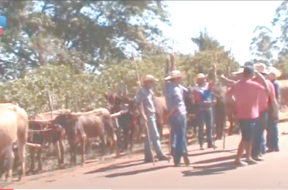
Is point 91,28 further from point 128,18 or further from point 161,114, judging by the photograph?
point 161,114

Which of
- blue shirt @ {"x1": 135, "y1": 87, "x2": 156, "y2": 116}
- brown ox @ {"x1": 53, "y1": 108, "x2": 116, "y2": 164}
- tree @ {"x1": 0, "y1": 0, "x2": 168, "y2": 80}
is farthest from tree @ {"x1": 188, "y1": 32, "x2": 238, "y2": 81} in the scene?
blue shirt @ {"x1": 135, "y1": 87, "x2": 156, "y2": 116}

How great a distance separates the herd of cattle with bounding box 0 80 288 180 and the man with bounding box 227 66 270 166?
5200 mm

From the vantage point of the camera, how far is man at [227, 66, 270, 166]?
11656mm

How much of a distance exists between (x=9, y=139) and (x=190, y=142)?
6619 millimetres

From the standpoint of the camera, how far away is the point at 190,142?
1816cm

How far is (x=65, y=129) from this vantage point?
15.6m

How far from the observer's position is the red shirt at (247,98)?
11672 millimetres

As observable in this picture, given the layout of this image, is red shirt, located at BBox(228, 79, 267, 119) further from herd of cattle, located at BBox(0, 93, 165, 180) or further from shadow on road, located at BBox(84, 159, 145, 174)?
herd of cattle, located at BBox(0, 93, 165, 180)

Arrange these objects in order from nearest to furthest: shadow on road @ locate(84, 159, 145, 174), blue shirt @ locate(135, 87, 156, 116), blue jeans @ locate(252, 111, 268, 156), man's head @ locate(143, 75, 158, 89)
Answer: blue jeans @ locate(252, 111, 268, 156), man's head @ locate(143, 75, 158, 89), blue shirt @ locate(135, 87, 156, 116), shadow on road @ locate(84, 159, 145, 174)

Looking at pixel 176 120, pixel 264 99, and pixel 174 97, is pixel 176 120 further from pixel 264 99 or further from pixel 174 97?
pixel 264 99

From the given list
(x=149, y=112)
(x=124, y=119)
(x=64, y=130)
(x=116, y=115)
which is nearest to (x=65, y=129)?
(x=64, y=130)

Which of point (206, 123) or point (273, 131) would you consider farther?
point (206, 123)

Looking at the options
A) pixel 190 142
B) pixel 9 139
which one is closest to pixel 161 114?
pixel 190 142

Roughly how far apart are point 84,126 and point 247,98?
5.85 meters
